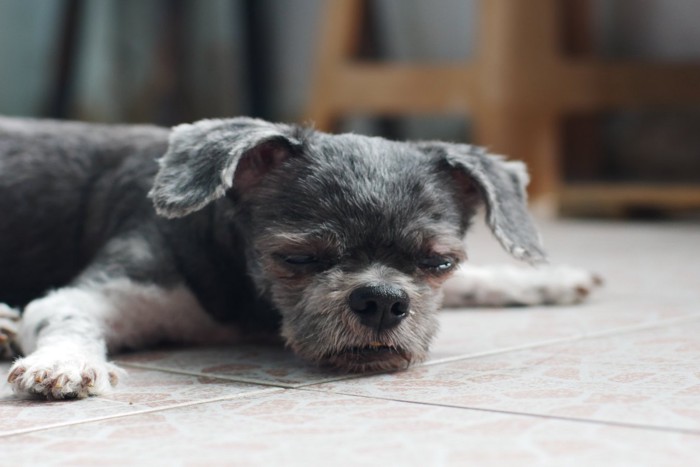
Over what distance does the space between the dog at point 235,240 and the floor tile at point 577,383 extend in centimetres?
12

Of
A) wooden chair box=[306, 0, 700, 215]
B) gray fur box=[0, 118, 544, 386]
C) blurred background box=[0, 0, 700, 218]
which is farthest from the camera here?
blurred background box=[0, 0, 700, 218]

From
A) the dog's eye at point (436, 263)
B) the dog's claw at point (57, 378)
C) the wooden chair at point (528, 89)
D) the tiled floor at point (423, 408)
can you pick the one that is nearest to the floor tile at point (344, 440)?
the tiled floor at point (423, 408)

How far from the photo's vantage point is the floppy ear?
2262mm

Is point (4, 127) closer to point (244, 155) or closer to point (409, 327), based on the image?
point (244, 155)

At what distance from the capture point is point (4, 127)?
108 inches

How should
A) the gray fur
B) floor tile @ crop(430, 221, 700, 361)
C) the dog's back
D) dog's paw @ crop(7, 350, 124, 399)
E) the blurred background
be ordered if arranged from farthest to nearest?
1. the blurred background
2. the dog's back
3. floor tile @ crop(430, 221, 700, 361)
4. the gray fur
5. dog's paw @ crop(7, 350, 124, 399)

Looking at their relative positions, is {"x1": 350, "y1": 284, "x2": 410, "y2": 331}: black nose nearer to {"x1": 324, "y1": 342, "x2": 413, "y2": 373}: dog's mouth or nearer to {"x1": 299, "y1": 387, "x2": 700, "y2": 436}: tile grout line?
{"x1": 324, "y1": 342, "x2": 413, "y2": 373}: dog's mouth

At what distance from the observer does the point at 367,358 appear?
199 cm

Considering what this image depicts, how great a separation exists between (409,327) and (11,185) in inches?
42.7

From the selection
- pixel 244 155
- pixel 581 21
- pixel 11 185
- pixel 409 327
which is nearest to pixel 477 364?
pixel 409 327

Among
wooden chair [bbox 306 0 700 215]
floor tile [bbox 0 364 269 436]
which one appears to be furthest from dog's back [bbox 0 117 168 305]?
wooden chair [bbox 306 0 700 215]

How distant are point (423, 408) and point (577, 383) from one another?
315 mm

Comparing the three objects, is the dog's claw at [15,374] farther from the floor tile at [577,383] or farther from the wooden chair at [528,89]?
the wooden chair at [528,89]

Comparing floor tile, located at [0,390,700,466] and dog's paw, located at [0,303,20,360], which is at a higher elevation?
floor tile, located at [0,390,700,466]
